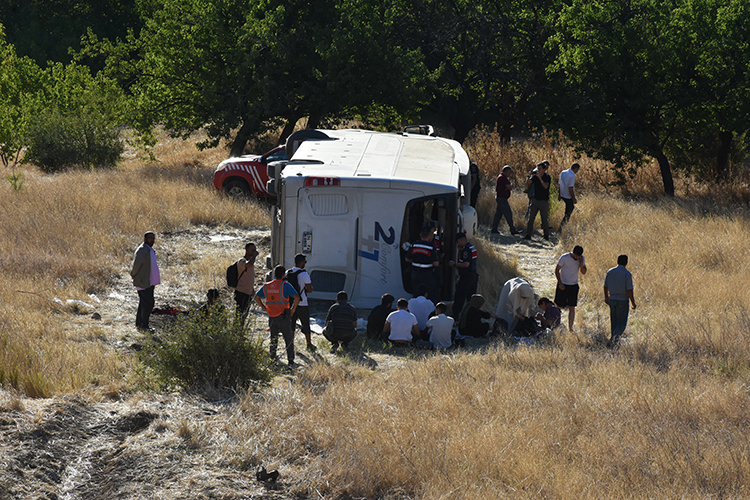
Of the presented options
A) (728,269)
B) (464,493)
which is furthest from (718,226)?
(464,493)

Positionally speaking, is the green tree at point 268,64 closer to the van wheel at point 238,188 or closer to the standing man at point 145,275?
the van wheel at point 238,188

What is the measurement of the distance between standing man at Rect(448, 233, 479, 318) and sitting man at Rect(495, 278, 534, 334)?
2.96ft

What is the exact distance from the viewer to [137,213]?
16047 millimetres

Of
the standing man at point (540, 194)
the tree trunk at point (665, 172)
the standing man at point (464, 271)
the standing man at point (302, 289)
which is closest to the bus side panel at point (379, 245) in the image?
the standing man at point (464, 271)

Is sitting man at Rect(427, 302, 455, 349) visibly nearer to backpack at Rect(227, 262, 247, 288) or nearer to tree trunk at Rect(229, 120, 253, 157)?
backpack at Rect(227, 262, 247, 288)

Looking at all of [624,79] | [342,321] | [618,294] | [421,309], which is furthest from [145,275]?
[624,79]

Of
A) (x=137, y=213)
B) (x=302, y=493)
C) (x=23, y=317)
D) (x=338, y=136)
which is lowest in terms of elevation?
(x=302, y=493)

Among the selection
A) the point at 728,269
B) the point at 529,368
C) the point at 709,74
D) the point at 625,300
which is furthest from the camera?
the point at 709,74

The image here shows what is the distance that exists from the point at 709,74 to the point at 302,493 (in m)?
17.2

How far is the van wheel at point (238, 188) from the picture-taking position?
1908 cm

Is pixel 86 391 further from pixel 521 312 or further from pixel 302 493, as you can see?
pixel 521 312

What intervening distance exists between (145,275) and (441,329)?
4122 millimetres

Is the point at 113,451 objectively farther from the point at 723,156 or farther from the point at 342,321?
the point at 723,156

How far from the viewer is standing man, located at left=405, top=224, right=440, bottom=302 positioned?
11078 millimetres
